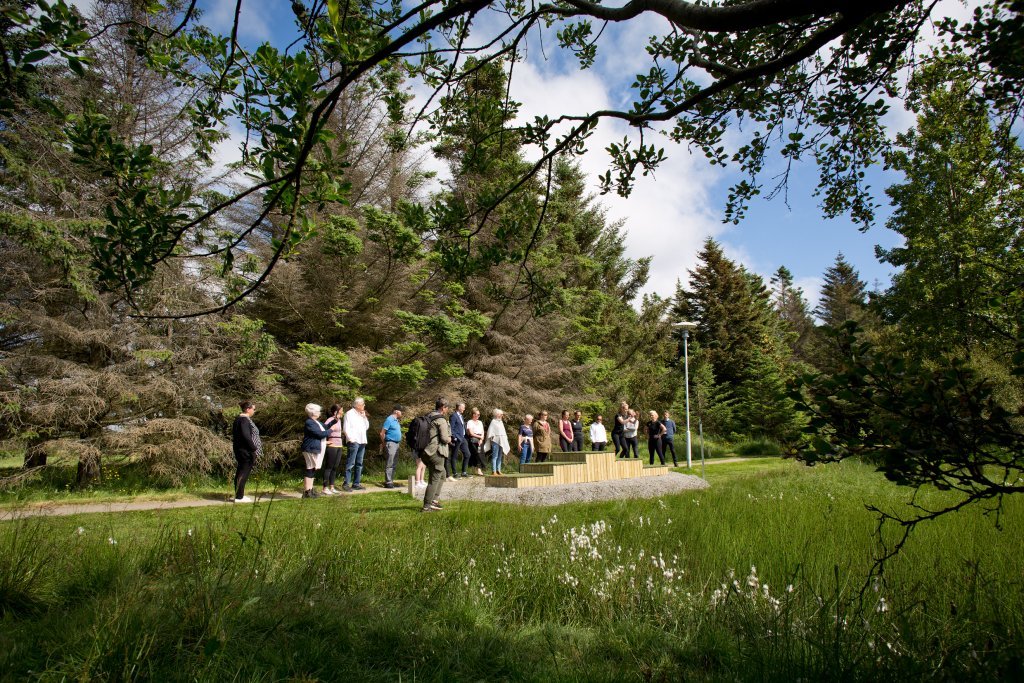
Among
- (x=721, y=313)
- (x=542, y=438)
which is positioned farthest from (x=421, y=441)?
(x=721, y=313)

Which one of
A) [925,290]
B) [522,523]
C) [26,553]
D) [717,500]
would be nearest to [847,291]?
[925,290]

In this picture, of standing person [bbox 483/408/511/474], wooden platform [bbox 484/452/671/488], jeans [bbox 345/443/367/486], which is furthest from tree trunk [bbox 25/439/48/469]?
standing person [bbox 483/408/511/474]

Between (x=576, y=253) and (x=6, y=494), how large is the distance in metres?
20.3

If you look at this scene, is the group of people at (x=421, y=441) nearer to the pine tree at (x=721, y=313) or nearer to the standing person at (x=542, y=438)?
the standing person at (x=542, y=438)

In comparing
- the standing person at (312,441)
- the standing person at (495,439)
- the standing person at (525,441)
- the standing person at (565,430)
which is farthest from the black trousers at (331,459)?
the standing person at (565,430)

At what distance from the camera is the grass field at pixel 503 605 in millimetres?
2850

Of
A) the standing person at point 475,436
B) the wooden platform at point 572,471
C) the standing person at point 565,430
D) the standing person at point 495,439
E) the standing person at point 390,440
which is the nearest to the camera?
the wooden platform at point 572,471

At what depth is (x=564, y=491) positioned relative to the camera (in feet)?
34.4

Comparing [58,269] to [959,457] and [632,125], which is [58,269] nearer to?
[632,125]

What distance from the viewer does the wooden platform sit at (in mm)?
11812

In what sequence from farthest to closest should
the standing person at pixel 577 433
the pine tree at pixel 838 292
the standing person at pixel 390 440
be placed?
the pine tree at pixel 838 292
the standing person at pixel 577 433
the standing person at pixel 390 440

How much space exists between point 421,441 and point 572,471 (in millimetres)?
3564

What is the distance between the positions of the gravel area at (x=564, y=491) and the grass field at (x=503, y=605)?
13.1ft

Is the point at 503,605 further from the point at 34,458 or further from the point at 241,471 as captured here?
the point at 34,458
